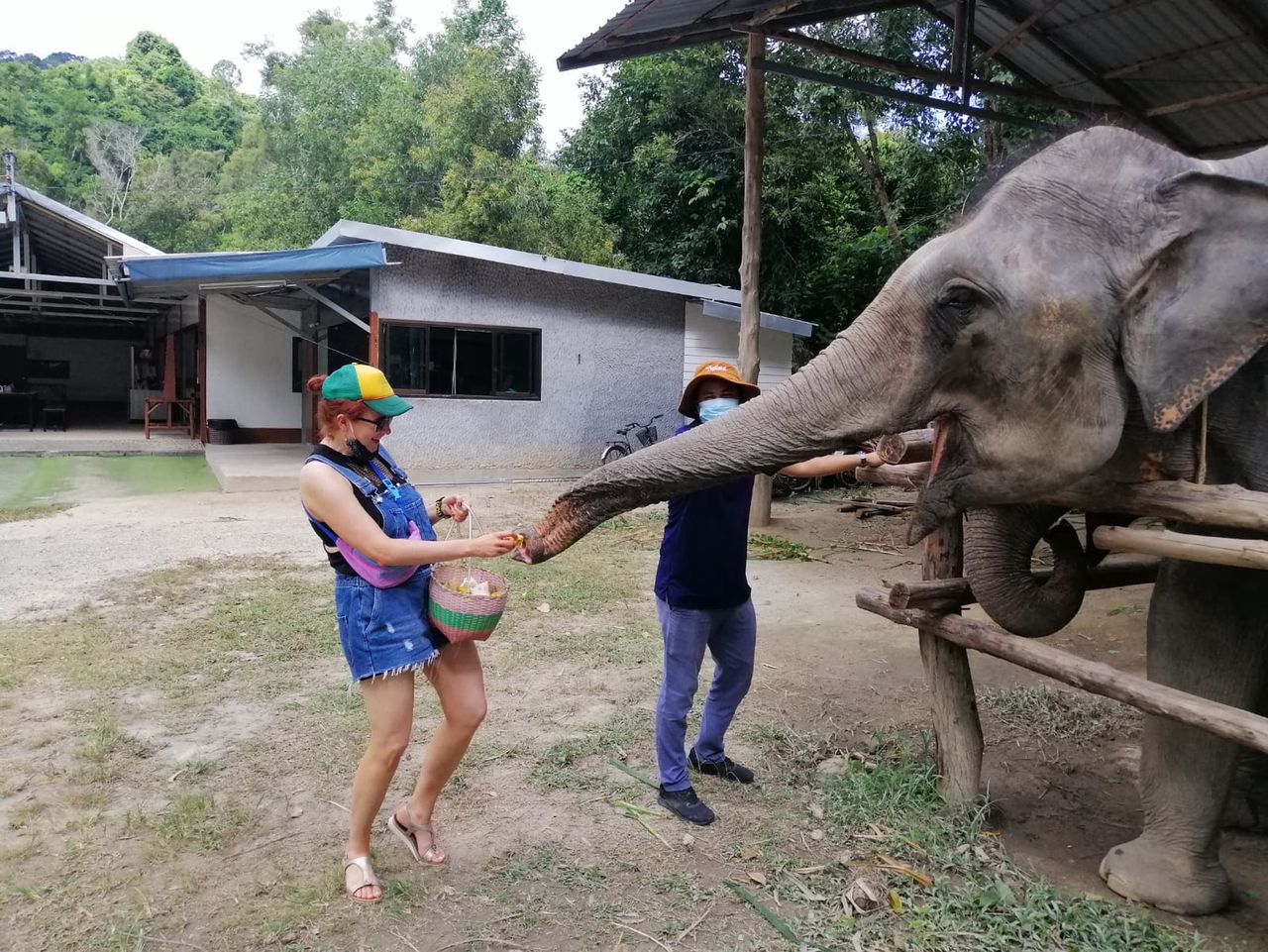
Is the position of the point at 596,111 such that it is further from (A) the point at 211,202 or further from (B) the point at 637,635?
(A) the point at 211,202

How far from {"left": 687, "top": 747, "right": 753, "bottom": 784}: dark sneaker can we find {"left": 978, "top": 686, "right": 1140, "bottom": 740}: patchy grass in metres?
1.55

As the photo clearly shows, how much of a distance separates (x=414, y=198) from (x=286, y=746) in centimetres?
2312

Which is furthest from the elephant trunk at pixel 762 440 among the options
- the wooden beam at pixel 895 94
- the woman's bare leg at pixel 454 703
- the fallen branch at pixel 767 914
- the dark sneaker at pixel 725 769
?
the wooden beam at pixel 895 94

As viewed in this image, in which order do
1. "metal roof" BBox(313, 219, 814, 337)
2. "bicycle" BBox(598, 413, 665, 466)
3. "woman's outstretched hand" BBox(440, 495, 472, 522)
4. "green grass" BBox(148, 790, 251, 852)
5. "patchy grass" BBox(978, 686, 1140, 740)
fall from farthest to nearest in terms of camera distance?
"bicycle" BBox(598, 413, 665, 466) < "metal roof" BBox(313, 219, 814, 337) < "patchy grass" BBox(978, 686, 1140, 740) < "green grass" BBox(148, 790, 251, 852) < "woman's outstretched hand" BBox(440, 495, 472, 522)

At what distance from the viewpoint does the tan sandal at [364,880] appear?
3104 millimetres

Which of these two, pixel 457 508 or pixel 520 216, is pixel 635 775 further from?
pixel 520 216

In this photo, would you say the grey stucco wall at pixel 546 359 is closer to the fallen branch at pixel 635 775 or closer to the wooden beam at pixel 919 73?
the wooden beam at pixel 919 73

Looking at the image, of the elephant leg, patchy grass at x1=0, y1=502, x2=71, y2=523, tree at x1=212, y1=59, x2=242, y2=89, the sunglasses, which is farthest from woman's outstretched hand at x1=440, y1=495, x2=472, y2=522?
tree at x1=212, y1=59, x2=242, y2=89

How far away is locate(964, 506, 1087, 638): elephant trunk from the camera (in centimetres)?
353

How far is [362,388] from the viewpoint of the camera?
2928mm

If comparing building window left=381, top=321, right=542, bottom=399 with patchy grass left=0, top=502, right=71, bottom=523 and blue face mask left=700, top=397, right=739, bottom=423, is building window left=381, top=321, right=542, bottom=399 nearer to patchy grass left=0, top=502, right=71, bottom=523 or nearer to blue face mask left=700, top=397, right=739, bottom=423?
patchy grass left=0, top=502, right=71, bottom=523

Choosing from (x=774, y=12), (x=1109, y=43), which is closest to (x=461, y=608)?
(x=774, y=12)

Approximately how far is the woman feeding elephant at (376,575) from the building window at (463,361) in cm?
1022

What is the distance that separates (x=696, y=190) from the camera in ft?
59.5
